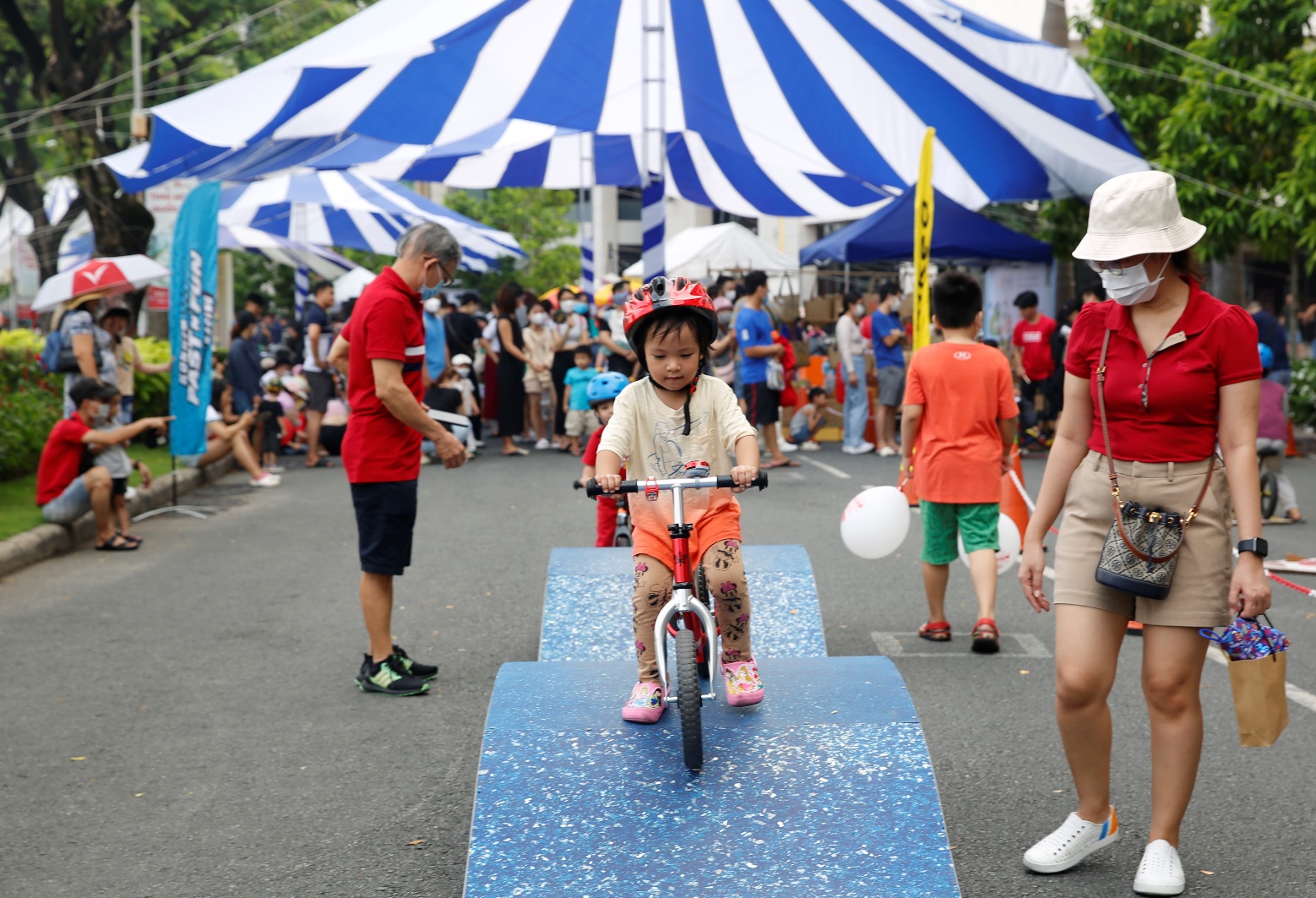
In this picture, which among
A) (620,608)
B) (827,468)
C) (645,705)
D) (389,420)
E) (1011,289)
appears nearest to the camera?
(645,705)

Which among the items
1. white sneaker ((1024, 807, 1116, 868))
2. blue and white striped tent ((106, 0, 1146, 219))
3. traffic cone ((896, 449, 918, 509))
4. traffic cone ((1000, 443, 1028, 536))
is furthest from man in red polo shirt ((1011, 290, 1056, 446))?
white sneaker ((1024, 807, 1116, 868))

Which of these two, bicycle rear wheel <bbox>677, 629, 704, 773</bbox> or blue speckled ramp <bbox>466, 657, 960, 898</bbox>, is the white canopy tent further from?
bicycle rear wheel <bbox>677, 629, 704, 773</bbox>

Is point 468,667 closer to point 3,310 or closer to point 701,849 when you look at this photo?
point 701,849

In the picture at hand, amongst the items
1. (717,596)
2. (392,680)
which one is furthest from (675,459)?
(392,680)

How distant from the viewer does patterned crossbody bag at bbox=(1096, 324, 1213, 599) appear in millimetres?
3379

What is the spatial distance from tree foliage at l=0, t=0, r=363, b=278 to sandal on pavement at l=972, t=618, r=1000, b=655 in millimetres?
13678

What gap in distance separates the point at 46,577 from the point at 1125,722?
6.76 meters

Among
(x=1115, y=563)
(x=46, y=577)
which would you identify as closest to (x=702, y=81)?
(x=46, y=577)

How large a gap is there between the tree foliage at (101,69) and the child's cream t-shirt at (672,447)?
559 inches

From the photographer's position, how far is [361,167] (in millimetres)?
16031

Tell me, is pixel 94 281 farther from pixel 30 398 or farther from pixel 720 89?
pixel 720 89

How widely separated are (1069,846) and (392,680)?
313 centimetres

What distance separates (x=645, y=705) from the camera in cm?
396

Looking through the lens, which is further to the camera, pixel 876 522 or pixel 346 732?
pixel 876 522
